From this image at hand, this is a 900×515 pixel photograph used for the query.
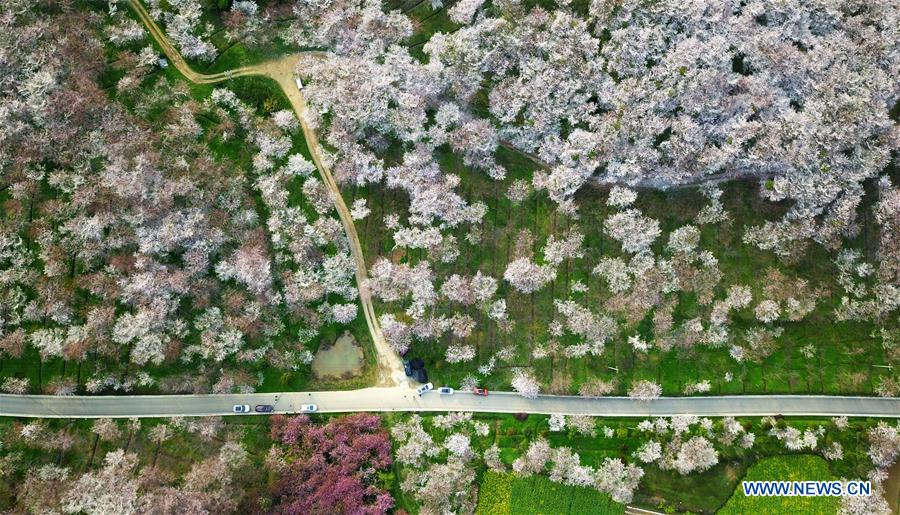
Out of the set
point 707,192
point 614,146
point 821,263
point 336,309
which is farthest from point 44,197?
point 821,263

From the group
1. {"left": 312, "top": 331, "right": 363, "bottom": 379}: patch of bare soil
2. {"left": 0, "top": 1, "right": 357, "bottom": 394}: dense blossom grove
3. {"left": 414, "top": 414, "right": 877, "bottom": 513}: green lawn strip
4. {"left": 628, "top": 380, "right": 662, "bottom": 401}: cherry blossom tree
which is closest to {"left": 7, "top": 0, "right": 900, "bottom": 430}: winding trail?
{"left": 414, "top": 414, "right": 877, "bottom": 513}: green lawn strip

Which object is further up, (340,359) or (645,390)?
(340,359)

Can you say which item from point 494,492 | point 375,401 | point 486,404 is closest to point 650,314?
point 486,404

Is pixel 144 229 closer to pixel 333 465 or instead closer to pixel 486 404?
pixel 333 465

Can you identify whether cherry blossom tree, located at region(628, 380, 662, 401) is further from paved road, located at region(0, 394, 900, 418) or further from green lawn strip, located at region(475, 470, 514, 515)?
green lawn strip, located at region(475, 470, 514, 515)

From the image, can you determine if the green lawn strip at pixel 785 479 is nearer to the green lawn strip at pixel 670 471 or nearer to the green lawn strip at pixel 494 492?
the green lawn strip at pixel 670 471
